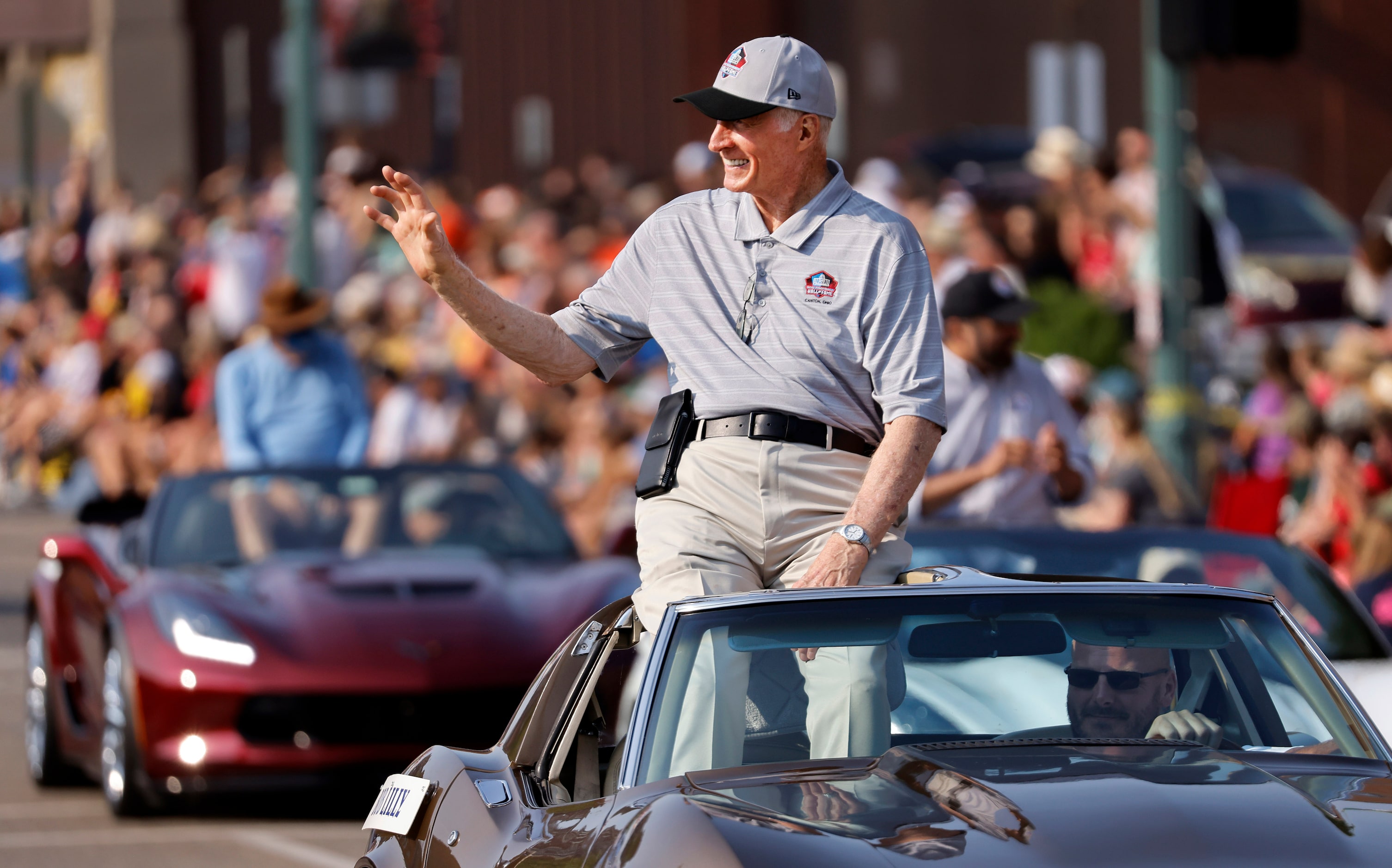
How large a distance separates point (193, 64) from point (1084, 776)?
32613 millimetres

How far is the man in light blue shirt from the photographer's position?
37.0ft

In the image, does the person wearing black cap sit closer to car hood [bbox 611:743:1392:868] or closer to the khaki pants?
the khaki pants

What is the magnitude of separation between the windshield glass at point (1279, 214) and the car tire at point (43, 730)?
12.9 metres

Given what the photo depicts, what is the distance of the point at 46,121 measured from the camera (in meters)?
34.6

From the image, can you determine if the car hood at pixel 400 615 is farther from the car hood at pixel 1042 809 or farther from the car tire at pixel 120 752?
the car hood at pixel 1042 809

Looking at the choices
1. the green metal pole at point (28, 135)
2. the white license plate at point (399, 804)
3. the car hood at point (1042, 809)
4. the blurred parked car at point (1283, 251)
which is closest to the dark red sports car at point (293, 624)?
the white license plate at point (399, 804)

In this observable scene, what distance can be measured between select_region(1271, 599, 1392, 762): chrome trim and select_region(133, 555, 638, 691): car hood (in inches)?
183

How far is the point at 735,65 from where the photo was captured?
15.4 ft

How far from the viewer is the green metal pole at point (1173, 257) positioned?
36.9 ft

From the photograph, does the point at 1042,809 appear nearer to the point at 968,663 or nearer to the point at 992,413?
the point at 968,663

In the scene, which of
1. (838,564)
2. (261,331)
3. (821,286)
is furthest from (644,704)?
(261,331)

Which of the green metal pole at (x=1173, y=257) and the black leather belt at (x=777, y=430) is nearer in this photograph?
the black leather belt at (x=777, y=430)

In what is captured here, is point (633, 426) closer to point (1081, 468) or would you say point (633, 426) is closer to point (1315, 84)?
point (1081, 468)

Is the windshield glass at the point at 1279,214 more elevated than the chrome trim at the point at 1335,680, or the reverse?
the chrome trim at the point at 1335,680
